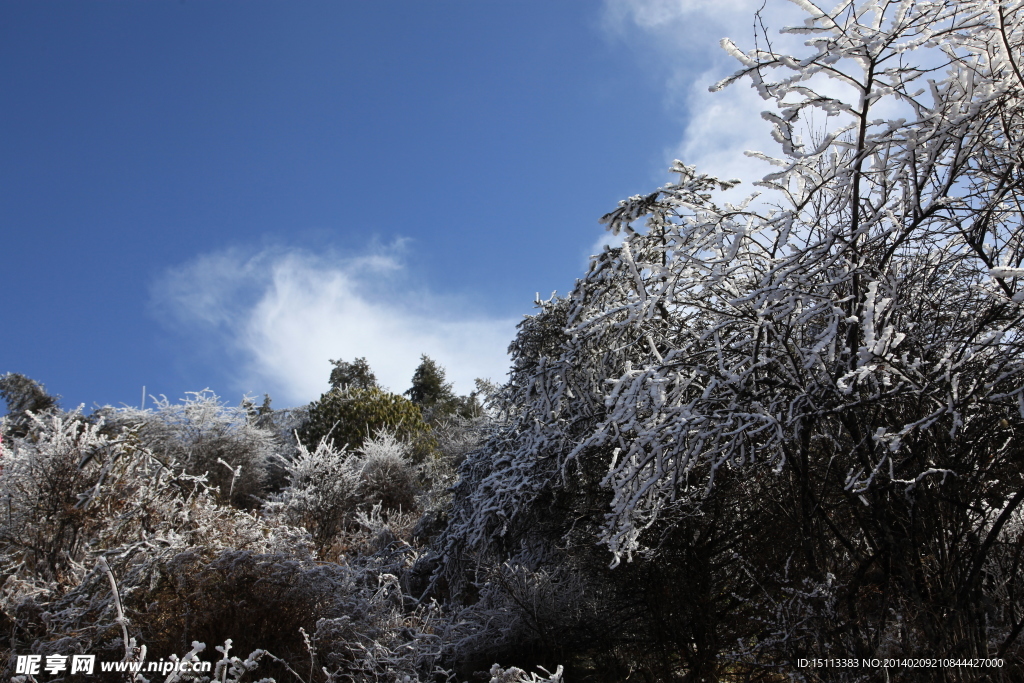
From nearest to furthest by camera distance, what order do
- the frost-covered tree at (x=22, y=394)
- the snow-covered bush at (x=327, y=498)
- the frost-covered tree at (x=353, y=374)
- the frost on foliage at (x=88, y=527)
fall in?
the frost on foliage at (x=88, y=527) → the snow-covered bush at (x=327, y=498) → the frost-covered tree at (x=22, y=394) → the frost-covered tree at (x=353, y=374)

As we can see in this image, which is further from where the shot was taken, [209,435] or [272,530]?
[209,435]

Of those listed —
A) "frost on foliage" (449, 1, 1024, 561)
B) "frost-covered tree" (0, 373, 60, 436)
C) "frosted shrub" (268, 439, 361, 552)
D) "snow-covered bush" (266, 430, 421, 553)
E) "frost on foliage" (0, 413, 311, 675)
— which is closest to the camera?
"frost on foliage" (449, 1, 1024, 561)

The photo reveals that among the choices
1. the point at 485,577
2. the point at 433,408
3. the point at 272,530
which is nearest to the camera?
the point at 485,577

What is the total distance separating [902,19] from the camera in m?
2.87

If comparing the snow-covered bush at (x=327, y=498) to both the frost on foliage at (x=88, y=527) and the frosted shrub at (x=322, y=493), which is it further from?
the frost on foliage at (x=88, y=527)

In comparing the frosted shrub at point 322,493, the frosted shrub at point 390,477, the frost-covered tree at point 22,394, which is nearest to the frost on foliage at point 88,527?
the frosted shrub at point 322,493

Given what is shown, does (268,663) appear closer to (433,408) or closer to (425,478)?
(425,478)

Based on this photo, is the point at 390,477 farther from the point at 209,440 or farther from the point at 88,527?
the point at 88,527

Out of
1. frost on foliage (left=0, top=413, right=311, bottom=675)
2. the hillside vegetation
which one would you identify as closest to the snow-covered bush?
the hillside vegetation

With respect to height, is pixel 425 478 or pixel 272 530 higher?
pixel 425 478

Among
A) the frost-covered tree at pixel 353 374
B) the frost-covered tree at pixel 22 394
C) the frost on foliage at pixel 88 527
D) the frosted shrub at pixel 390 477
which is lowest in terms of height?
the frost on foliage at pixel 88 527

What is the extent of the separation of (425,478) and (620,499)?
37.6 ft

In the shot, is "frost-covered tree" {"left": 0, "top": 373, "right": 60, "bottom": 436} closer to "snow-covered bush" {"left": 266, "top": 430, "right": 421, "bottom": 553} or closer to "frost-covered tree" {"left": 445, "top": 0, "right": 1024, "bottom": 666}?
"snow-covered bush" {"left": 266, "top": 430, "right": 421, "bottom": 553}

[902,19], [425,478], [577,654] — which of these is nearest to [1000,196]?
[902,19]
